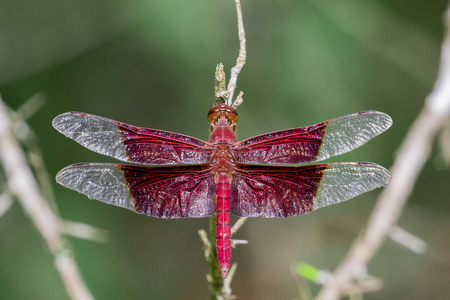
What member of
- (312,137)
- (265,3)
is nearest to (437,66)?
(265,3)

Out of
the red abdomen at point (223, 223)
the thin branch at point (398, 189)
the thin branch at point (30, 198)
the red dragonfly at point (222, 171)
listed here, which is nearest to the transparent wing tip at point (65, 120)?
the red dragonfly at point (222, 171)

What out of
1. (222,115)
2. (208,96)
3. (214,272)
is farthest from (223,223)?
(208,96)

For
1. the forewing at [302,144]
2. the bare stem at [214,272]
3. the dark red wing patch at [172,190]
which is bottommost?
the bare stem at [214,272]

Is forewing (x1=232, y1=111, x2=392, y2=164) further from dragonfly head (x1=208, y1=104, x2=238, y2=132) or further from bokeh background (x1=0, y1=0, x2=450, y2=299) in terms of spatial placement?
bokeh background (x1=0, y1=0, x2=450, y2=299)

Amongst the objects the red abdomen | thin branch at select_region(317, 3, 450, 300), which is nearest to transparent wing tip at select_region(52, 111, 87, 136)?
the red abdomen

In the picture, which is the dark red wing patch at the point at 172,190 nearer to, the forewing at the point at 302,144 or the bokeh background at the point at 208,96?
the forewing at the point at 302,144

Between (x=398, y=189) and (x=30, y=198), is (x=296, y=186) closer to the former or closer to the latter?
(x=398, y=189)
